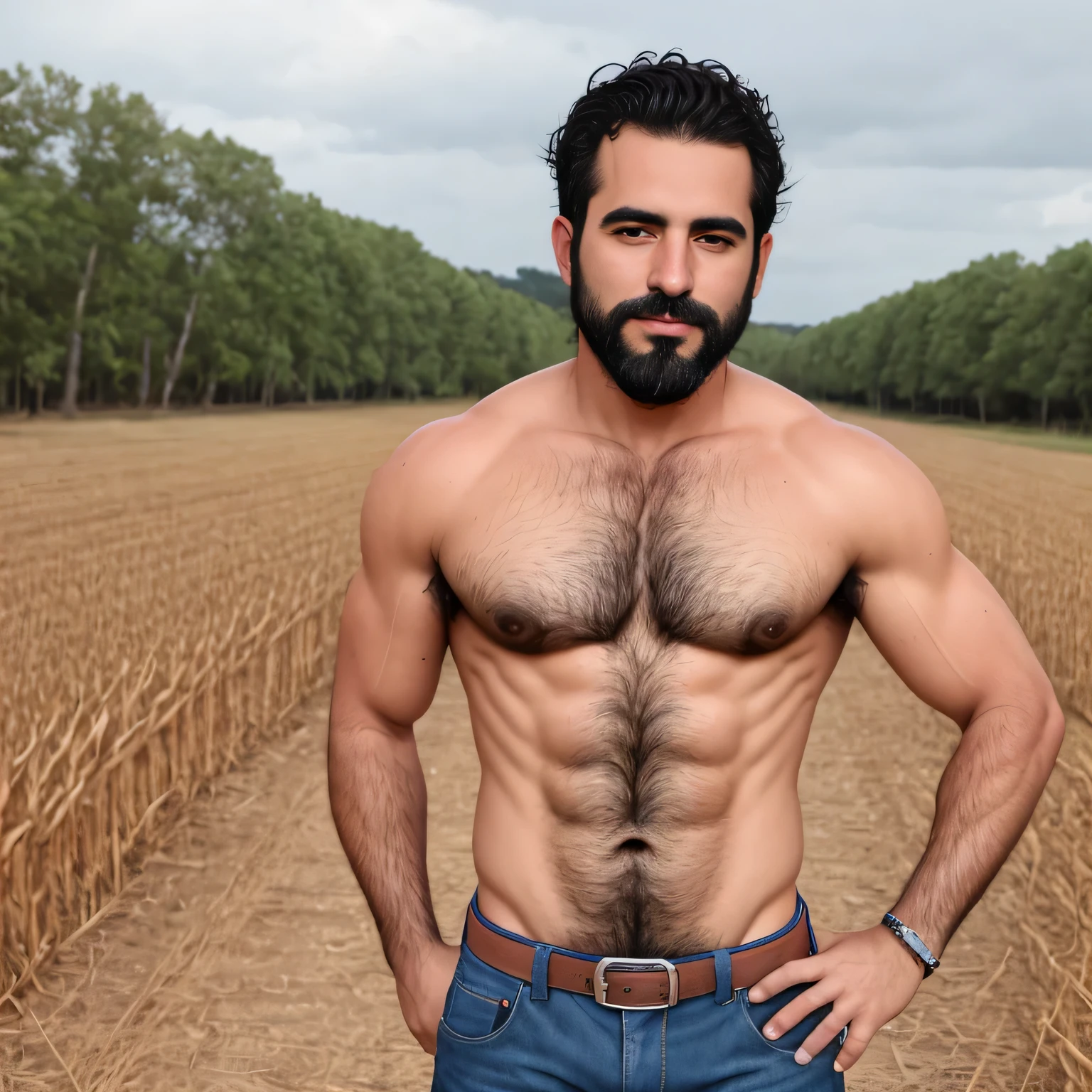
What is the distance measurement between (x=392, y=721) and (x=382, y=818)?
7.5 inches

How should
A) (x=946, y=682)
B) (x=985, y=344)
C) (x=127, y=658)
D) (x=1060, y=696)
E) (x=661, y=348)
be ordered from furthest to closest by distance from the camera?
(x=985, y=344)
(x=1060, y=696)
(x=127, y=658)
(x=946, y=682)
(x=661, y=348)

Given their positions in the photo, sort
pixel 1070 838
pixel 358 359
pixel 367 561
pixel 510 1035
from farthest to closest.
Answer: pixel 358 359, pixel 1070 838, pixel 367 561, pixel 510 1035

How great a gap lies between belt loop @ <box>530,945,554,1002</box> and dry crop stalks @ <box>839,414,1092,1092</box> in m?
2.13

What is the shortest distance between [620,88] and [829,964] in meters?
1.59

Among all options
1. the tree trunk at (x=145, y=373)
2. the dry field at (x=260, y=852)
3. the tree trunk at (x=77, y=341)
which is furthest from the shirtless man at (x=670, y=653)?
the tree trunk at (x=145, y=373)

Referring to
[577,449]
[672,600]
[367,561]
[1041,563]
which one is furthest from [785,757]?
[1041,563]

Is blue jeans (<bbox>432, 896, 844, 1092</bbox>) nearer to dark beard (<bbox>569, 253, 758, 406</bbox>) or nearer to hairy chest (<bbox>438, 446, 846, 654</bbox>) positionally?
hairy chest (<bbox>438, 446, 846, 654</bbox>)

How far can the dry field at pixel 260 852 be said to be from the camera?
4766mm

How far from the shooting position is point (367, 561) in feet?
8.31

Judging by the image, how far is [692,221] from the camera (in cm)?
229

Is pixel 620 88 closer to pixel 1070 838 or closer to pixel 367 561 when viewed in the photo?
pixel 367 561

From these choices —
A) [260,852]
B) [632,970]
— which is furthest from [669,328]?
[260,852]

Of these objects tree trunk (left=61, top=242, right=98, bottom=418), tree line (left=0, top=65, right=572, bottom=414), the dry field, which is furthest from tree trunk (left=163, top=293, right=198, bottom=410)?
the dry field

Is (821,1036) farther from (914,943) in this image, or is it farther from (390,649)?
(390,649)
